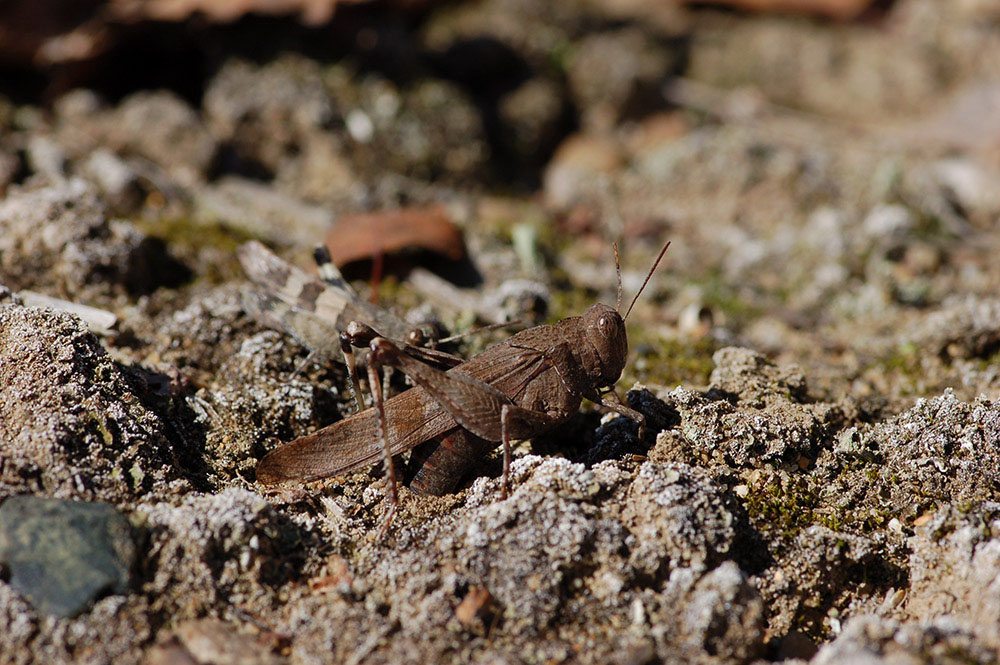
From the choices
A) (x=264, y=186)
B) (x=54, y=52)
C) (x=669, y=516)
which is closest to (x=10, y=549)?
(x=669, y=516)

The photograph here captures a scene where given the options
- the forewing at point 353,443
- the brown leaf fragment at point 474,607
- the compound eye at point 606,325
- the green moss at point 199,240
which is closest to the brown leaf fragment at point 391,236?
the green moss at point 199,240

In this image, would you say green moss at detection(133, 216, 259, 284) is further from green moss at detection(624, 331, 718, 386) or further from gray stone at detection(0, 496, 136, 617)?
green moss at detection(624, 331, 718, 386)

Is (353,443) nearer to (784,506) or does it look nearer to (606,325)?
(606,325)

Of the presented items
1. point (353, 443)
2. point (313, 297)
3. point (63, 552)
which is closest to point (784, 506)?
point (353, 443)

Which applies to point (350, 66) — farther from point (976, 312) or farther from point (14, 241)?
point (976, 312)

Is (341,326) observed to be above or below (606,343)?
below

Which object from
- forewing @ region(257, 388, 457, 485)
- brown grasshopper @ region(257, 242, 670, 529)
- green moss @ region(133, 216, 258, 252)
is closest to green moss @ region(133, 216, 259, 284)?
green moss @ region(133, 216, 258, 252)
